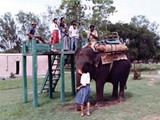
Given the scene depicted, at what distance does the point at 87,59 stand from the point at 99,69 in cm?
77

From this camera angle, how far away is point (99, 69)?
1188cm

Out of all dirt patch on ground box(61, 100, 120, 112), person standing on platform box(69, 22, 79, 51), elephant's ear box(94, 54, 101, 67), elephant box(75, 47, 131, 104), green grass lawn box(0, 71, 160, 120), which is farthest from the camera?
person standing on platform box(69, 22, 79, 51)

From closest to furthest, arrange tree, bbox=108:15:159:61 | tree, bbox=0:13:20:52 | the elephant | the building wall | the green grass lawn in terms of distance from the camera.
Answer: the green grass lawn → the elephant → the building wall → tree, bbox=108:15:159:61 → tree, bbox=0:13:20:52

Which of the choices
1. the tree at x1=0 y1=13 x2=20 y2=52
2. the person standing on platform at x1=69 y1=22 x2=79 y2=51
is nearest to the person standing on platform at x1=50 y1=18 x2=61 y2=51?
the person standing on platform at x1=69 y1=22 x2=79 y2=51

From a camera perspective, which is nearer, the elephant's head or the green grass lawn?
the green grass lawn

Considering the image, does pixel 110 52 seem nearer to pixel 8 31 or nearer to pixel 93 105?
pixel 93 105

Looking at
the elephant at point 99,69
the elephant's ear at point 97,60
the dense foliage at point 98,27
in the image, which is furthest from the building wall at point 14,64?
the elephant's ear at point 97,60

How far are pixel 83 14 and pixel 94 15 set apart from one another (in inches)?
48.1

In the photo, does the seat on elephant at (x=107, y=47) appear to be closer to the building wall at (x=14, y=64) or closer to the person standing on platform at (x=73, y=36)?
the person standing on platform at (x=73, y=36)

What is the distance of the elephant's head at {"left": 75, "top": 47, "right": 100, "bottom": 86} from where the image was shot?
11.2 meters

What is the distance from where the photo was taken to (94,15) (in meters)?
35.1

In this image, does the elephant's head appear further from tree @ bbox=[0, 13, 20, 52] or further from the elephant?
tree @ bbox=[0, 13, 20, 52]

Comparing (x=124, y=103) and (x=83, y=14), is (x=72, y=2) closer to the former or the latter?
(x=83, y=14)

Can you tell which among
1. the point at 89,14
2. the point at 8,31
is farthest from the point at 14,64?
the point at 8,31
